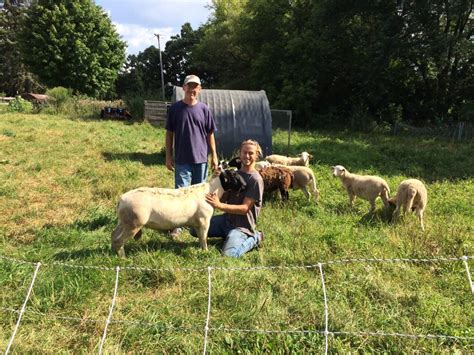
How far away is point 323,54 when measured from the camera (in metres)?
26.9

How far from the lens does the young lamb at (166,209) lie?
5.00m

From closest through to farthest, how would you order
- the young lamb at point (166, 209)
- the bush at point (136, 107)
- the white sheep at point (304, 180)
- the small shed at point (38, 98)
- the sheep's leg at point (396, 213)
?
the young lamb at point (166, 209) → the sheep's leg at point (396, 213) → the white sheep at point (304, 180) → the bush at point (136, 107) → the small shed at point (38, 98)

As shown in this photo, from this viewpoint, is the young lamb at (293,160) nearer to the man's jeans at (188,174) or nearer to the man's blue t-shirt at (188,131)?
the man's jeans at (188,174)

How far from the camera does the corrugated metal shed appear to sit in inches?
496

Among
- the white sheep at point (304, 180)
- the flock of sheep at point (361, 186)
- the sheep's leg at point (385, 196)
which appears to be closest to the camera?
the flock of sheep at point (361, 186)

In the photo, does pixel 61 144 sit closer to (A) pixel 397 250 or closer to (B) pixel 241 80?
(A) pixel 397 250

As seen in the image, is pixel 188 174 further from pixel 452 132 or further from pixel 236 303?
pixel 452 132

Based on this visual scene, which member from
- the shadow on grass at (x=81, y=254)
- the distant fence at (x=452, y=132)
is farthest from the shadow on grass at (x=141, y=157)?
the distant fence at (x=452, y=132)

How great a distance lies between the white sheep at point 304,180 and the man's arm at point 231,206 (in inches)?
127

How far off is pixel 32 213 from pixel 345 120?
2268 centimetres

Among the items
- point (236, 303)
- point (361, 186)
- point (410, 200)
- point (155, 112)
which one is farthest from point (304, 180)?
point (155, 112)

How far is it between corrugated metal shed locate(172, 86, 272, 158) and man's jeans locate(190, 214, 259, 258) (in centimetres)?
657

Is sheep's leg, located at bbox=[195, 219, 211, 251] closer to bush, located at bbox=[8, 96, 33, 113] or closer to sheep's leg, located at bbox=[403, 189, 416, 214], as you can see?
sheep's leg, located at bbox=[403, 189, 416, 214]

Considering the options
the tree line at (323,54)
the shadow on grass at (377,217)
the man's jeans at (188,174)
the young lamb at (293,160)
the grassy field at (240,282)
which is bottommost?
the shadow on grass at (377,217)
